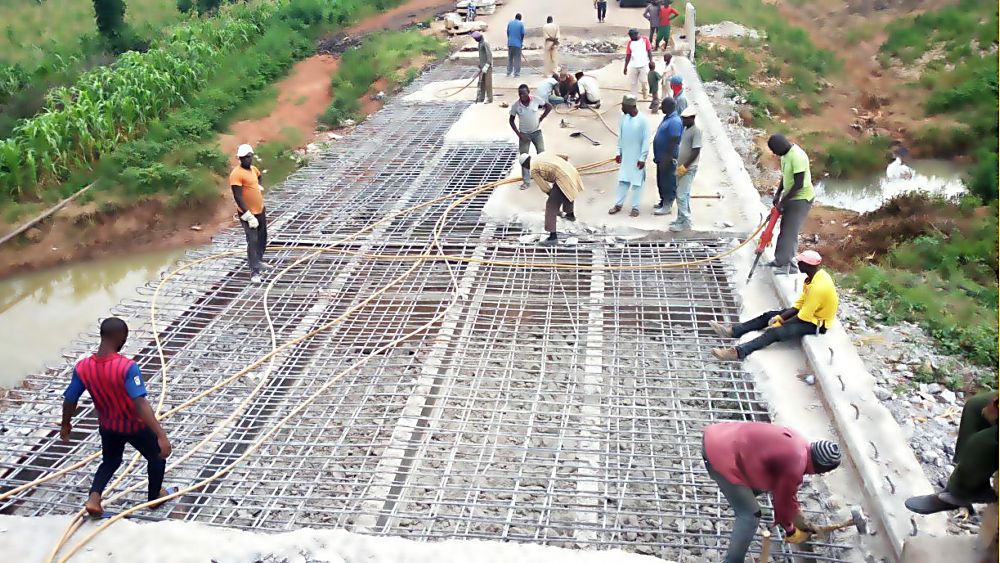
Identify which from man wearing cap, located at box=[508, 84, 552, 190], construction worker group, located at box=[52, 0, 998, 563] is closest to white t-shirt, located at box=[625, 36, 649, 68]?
construction worker group, located at box=[52, 0, 998, 563]

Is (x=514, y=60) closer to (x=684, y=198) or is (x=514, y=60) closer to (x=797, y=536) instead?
(x=684, y=198)

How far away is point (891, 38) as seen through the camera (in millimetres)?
17266

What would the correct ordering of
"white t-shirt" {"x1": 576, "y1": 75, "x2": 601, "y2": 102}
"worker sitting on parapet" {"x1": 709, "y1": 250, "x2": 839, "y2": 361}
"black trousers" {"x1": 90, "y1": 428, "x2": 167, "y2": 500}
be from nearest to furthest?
"black trousers" {"x1": 90, "y1": 428, "x2": 167, "y2": 500} < "worker sitting on parapet" {"x1": 709, "y1": 250, "x2": 839, "y2": 361} < "white t-shirt" {"x1": 576, "y1": 75, "x2": 601, "y2": 102}

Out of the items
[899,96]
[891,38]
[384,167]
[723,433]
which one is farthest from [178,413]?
[891,38]

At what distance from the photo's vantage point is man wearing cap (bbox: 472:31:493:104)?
11359 millimetres

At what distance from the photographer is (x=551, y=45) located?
12656 millimetres

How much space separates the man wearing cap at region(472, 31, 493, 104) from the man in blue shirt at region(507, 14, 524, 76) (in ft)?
4.76

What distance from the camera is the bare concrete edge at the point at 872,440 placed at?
356 cm

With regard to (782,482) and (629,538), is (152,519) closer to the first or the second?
(629,538)

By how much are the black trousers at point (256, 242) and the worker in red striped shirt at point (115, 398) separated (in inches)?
115

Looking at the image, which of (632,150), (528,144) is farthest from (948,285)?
(528,144)

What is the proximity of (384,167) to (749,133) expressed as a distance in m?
6.59

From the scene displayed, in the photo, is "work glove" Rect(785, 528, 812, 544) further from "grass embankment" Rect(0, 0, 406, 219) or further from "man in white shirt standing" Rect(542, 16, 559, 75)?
"man in white shirt standing" Rect(542, 16, 559, 75)

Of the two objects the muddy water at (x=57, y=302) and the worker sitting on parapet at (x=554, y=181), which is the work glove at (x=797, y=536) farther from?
the muddy water at (x=57, y=302)
